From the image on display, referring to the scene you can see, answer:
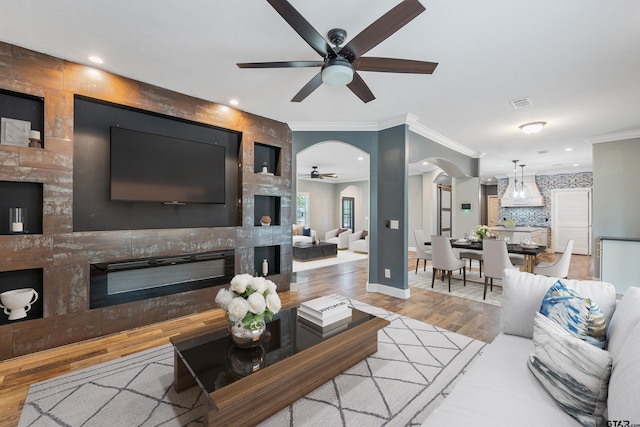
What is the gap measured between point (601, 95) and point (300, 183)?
28.9 ft

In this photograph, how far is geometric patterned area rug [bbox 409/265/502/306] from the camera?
4.21 meters

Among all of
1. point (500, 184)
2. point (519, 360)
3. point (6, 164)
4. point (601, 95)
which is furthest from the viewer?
point (500, 184)

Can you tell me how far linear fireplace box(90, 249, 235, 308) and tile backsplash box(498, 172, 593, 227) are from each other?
9.73 meters

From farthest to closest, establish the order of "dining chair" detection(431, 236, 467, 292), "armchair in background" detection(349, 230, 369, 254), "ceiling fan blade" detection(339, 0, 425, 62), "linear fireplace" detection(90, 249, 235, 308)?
"armchair in background" detection(349, 230, 369, 254) < "dining chair" detection(431, 236, 467, 292) < "linear fireplace" detection(90, 249, 235, 308) < "ceiling fan blade" detection(339, 0, 425, 62)

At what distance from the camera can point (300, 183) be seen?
11094 mm

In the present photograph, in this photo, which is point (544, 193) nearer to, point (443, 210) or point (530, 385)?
point (443, 210)

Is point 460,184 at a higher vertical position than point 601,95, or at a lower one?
lower

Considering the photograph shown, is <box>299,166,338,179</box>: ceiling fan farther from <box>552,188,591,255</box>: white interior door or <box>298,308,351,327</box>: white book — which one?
<box>552,188,591,255</box>: white interior door

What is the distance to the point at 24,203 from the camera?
2.61m

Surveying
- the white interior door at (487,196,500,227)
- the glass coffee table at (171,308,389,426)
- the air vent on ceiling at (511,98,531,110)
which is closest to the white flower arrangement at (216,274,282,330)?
the glass coffee table at (171,308,389,426)

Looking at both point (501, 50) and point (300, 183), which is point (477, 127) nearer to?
point (501, 50)

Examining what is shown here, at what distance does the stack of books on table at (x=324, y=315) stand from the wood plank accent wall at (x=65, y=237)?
6.25 feet

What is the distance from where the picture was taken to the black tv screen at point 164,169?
302 cm

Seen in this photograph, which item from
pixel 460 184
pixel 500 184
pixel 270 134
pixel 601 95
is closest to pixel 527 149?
pixel 460 184
